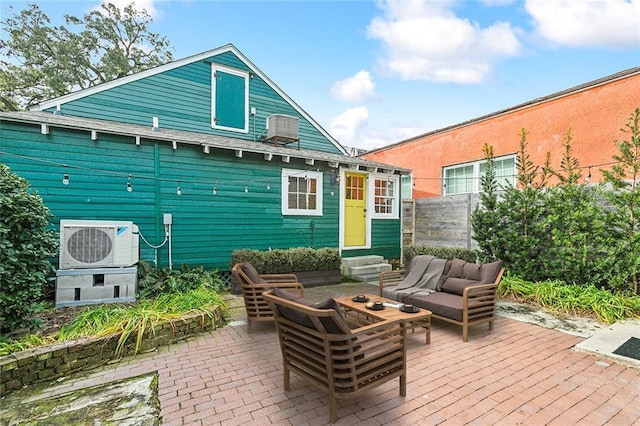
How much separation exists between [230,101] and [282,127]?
1.75 metres

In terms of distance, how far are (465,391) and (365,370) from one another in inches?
42.4

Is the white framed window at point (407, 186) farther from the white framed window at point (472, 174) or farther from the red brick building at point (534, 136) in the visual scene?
the white framed window at point (472, 174)

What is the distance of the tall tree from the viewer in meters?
13.0

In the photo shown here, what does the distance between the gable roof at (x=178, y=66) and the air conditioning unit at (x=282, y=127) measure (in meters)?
1.34

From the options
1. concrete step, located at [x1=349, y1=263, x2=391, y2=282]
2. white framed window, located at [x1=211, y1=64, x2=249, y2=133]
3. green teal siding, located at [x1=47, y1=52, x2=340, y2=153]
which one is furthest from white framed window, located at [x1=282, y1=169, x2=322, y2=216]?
white framed window, located at [x1=211, y1=64, x2=249, y2=133]

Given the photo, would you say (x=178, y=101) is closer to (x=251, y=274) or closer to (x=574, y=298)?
(x=251, y=274)

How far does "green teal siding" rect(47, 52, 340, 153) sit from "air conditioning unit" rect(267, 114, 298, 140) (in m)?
0.59

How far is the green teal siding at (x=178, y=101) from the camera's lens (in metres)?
7.44

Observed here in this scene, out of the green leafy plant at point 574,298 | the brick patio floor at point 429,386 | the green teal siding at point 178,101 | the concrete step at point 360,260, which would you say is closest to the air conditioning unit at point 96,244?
the brick patio floor at point 429,386

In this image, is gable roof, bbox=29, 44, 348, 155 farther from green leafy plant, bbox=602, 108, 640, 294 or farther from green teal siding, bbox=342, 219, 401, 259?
green leafy plant, bbox=602, 108, 640, 294

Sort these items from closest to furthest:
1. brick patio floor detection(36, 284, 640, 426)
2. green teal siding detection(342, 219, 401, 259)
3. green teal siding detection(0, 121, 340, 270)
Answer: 1. brick patio floor detection(36, 284, 640, 426)
2. green teal siding detection(0, 121, 340, 270)
3. green teal siding detection(342, 219, 401, 259)

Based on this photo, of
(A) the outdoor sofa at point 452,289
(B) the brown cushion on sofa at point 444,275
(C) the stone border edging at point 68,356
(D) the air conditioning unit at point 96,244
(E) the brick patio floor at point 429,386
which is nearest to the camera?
(E) the brick patio floor at point 429,386

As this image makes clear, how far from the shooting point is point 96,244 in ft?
16.0

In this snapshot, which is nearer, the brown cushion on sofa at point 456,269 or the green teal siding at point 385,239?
the brown cushion on sofa at point 456,269
